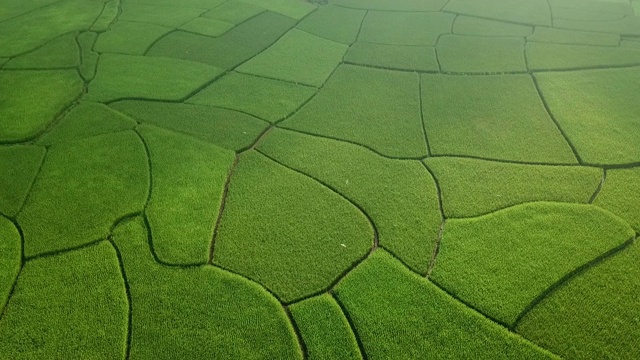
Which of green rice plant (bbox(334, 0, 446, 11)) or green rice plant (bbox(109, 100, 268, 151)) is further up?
green rice plant (bbox(334, 0, 446, 11))

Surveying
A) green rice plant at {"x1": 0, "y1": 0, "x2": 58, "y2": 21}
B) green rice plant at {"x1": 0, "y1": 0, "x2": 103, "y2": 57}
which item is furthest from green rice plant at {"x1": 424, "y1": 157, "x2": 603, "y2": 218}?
green rice plant at {"x1": 0, "y1": 0, "x2": 58, "y2": 21}

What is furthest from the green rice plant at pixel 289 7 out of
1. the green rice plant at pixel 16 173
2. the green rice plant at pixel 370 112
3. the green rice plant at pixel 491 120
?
the green rice plant at pixel 16 173

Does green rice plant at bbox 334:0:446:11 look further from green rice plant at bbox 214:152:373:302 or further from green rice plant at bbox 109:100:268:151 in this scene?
green rice plant at bbox 214:152:373:302

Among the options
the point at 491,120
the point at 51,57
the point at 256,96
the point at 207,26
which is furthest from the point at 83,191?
the point at 207,26

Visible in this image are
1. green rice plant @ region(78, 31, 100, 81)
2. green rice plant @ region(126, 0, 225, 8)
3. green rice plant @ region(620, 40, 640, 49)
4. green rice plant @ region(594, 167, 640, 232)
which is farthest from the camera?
green rice plant @ region(126, 0, 225, 8)

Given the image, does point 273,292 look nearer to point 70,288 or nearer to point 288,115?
point 70,288

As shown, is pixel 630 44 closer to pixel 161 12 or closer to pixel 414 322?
pixel 414 322
